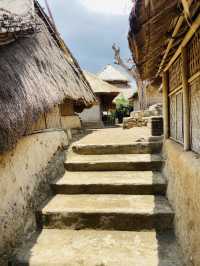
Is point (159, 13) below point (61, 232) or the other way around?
the other way around

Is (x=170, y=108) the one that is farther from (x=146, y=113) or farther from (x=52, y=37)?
(x=146, y=113)

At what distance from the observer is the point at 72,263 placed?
7.29ft

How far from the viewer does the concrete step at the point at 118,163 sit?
367cm

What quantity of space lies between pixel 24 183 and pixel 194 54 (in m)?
2.42

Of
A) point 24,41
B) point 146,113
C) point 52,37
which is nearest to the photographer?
point 24,41

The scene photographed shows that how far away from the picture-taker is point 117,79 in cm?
2245

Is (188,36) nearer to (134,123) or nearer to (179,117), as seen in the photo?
(179,117)

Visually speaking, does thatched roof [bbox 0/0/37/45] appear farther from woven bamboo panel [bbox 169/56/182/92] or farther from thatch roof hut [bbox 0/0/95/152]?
woven bamboo panel [bbox 169/56/182/92]

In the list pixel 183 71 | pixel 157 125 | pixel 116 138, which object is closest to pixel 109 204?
pixel 183 71

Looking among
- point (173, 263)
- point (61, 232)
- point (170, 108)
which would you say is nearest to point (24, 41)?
point (170, 108)

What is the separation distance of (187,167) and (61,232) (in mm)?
1741

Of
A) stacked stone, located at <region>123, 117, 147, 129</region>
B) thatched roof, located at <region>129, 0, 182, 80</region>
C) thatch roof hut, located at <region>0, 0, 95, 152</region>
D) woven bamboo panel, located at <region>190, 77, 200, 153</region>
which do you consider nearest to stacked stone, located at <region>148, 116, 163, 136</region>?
thatch roof hut, located at <region>0, 0, 95, 152</region>

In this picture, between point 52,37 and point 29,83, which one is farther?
point 52,37

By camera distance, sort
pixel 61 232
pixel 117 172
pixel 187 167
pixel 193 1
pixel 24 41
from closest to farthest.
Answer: pixel 193 1
pixel 187 167
pixel 61 232
pixel 24 41
pixel 117 172
